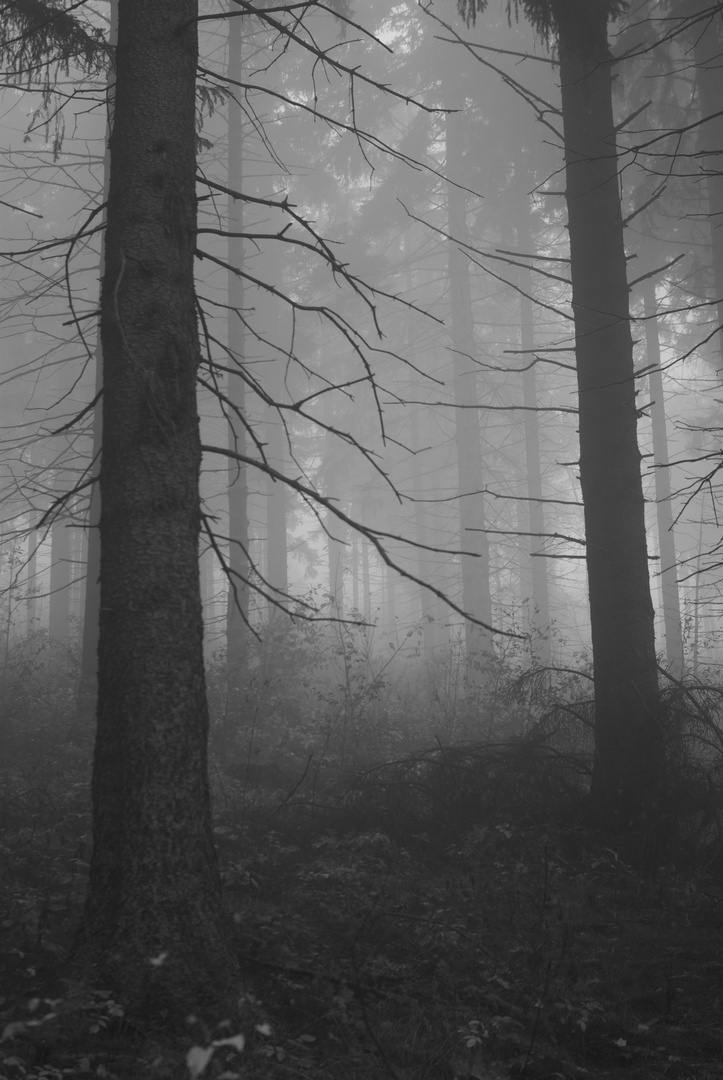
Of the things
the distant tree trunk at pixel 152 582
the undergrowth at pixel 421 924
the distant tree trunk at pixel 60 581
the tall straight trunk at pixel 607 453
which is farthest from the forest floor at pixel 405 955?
the distant tree trunk at pixel 60 581

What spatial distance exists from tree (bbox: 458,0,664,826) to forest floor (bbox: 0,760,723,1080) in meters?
0.77

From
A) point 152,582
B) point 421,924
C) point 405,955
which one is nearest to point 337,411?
point 421,924

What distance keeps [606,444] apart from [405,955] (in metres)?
4.48

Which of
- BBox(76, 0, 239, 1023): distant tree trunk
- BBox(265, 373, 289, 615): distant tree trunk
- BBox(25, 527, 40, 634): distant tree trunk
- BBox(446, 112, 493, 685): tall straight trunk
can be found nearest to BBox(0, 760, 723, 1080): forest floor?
BBox(76, 0, 239, 1023): distant tree trunk

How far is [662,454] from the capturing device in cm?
2056

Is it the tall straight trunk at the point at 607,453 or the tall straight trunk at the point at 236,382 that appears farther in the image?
the tall straight trunk at the point at 236,382

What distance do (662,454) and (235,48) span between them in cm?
1341

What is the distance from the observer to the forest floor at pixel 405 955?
3.12 metres

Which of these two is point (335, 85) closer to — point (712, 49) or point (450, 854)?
point (712, 49)

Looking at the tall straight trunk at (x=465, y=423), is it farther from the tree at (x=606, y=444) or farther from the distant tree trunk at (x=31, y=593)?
the tree at (x=606, y=444)

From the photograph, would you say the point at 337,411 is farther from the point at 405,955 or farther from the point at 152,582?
the point at 152,582

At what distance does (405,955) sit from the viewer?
4.32m

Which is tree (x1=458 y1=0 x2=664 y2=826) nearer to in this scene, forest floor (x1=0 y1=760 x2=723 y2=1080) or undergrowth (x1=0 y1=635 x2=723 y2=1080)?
undergrowth (x1=0 y1=635 x2=723 y2=1080)

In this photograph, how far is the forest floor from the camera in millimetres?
3119
